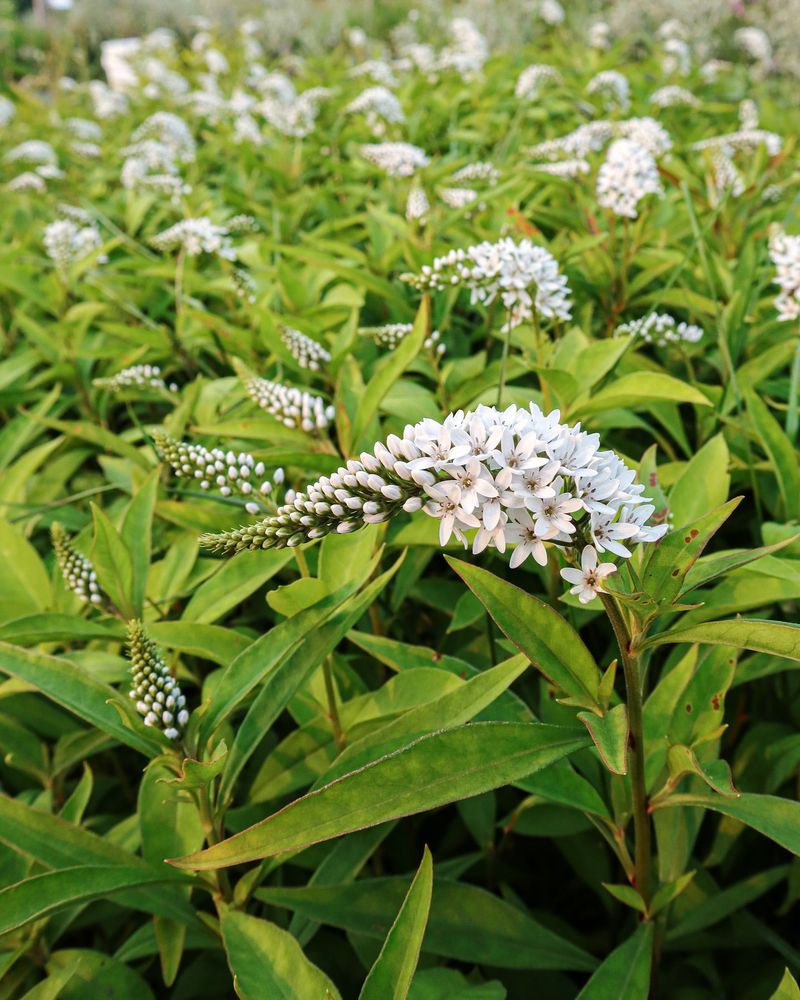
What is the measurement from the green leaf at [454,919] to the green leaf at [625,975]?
0.44 ft

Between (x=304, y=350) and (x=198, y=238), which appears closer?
(x=304, y=350)

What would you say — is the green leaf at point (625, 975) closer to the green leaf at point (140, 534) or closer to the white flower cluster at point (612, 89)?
the green leaf at point (140, 534)

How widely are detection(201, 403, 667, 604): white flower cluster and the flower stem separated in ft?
0.39

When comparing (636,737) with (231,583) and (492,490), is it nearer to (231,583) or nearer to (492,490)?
(492,490)

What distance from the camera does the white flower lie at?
117 centimetres

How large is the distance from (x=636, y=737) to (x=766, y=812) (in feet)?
0.77

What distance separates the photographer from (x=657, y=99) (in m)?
5.50

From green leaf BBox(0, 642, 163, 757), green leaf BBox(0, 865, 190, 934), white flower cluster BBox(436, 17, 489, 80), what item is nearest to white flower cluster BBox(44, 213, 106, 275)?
green leaf BBox(0, 642, 163, 757)

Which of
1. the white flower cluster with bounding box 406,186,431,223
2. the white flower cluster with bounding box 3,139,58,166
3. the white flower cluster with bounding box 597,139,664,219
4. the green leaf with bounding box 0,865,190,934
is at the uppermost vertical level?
the white flower cluster with bounding box 597,139,664,219

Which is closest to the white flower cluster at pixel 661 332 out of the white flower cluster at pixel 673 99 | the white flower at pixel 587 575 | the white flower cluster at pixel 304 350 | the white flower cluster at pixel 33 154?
the white flower cluster at pixel 304 350

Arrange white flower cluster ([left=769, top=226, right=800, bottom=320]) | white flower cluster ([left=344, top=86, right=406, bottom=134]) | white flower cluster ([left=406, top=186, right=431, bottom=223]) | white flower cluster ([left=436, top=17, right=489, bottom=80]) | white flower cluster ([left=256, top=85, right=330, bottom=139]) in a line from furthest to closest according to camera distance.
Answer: white flower cluster ([left=436, top=17, right=489, bottom=80]), white flower cluster ([left=256, top=85, right=330, bottom=139]), white flower cluster ([left=344, top=86, right=406, bottom=134]), white flower cluster ([left=406, top=186, right=431, bottom=223]), white flower cluster ([left=769, top=226, right=800, bottom=320])

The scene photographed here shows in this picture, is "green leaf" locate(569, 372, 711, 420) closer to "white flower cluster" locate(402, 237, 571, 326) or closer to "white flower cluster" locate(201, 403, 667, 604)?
"white flower cluster" locate(402, 237, 571, 326)

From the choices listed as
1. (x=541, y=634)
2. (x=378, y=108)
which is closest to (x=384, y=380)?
(x=541, y=634)

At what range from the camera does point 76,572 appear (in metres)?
1.80
